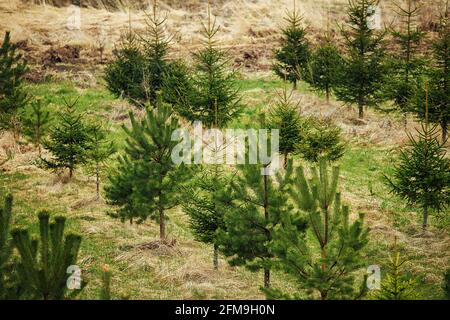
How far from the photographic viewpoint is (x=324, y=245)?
806 cm

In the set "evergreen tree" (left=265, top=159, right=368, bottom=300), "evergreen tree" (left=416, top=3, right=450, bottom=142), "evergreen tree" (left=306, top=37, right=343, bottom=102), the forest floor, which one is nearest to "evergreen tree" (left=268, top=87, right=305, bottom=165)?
the forest floor

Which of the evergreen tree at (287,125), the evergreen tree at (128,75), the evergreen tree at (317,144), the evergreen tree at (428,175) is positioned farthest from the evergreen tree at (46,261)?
the evergreen tree at (128,75)

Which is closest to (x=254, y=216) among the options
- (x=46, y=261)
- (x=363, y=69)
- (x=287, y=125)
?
(x=46, y=261)

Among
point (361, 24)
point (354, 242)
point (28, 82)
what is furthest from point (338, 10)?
point (354, 242)

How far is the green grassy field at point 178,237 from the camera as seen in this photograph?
11.1 metres

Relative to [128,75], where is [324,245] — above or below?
below

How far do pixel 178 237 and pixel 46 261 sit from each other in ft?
26.3

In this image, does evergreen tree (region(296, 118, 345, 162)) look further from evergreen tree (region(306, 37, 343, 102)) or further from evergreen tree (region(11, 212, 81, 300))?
evergreen tree (region(11, 212, 81, 300))

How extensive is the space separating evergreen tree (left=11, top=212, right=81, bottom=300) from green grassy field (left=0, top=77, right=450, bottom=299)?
3465 millimetres

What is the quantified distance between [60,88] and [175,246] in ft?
70.5

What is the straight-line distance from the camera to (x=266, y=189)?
9.71 meters

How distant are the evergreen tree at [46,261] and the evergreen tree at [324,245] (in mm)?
3296

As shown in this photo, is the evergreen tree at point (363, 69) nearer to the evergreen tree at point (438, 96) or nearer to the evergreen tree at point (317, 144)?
the evergreen tree at point (438, 96)

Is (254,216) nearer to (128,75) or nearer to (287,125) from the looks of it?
(287,125)
